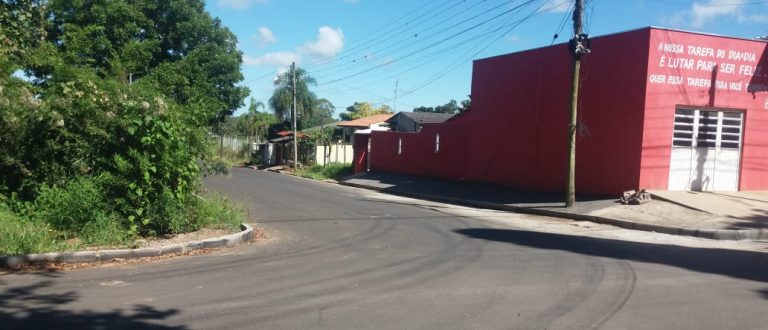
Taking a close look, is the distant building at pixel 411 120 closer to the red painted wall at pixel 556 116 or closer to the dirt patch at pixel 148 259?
the red painted wall at pixel 556 116

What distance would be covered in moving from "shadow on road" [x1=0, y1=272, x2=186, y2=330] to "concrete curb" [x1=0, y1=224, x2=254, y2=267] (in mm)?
1489

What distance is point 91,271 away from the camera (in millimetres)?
7633

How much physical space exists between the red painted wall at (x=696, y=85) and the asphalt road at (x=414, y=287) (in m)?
5.69

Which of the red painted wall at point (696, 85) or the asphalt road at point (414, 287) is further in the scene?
the red painted wall at point (696, 85)

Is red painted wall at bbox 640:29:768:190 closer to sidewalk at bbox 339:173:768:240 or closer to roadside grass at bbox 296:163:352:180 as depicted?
sidewalk at bbox 339:173:768:240

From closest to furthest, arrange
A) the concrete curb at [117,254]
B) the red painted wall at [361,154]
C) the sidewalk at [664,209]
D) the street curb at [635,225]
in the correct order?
the concrete curb at [117,254] < the street curb at [635,225] < the sidewalk at [664,209] < the red painted wall at [361,154]

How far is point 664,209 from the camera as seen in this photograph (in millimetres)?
15141

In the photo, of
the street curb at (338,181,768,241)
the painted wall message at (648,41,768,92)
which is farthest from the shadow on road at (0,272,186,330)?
the painted wall message at (648,41,768,92)

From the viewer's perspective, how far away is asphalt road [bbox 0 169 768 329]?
5590 mm

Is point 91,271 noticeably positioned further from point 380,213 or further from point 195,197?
point 380,213

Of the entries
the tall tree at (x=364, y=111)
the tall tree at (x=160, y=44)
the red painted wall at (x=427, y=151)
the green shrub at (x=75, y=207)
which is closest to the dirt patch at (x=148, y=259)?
the green shrub at (x=75, y=207)

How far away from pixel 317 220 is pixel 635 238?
22.6 ft

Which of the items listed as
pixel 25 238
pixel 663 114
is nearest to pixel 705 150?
pixel 663 114

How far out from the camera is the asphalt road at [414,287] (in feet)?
18.3
